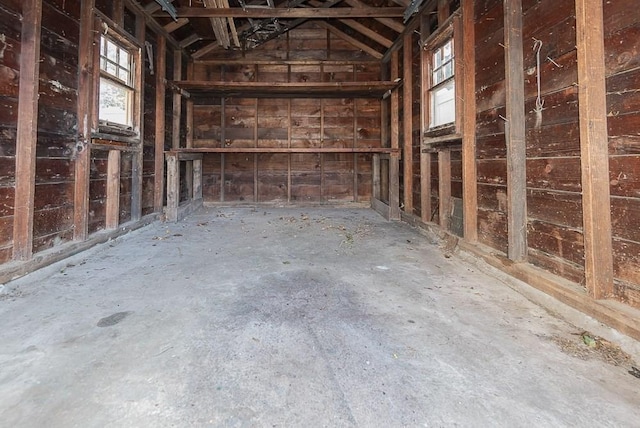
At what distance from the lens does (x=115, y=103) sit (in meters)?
4.37

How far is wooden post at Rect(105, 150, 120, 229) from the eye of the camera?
421 centimetres

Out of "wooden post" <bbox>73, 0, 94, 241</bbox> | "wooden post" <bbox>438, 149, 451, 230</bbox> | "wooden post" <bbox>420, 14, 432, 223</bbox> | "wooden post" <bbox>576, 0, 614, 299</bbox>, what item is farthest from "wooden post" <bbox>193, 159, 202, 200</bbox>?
"wooden post" <bbox>576, 0, 614, 299</bbox>

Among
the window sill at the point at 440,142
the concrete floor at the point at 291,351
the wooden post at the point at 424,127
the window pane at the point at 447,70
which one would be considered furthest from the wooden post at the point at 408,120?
the concrete floor at the point at 291,351

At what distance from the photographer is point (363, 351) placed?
5.61 ft

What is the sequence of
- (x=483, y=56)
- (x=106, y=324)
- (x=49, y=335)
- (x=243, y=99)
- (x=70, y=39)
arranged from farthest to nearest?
(x=243, y=99) < (x=70, y=39) < (x=483, y=56) < (x=106, y=324) < (x=49, y=335)

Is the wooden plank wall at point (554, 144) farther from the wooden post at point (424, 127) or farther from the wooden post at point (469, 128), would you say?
the wooden post at point (424, 127)

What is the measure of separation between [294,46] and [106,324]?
6.94 meters

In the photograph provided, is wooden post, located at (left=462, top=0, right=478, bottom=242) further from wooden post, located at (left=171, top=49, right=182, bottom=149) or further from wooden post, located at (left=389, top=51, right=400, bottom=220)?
wooden post, located at (left=171, top=49, right=182, bottom=149)

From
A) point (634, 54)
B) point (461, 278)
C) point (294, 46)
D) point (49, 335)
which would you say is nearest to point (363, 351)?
point (461, 278)

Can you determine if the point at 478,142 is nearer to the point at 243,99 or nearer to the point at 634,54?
the point at 634,54

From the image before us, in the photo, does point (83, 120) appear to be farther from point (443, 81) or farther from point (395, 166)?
point (395, 166)

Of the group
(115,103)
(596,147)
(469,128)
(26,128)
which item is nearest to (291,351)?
(596,147)

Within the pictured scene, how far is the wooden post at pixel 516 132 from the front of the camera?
2646 mm

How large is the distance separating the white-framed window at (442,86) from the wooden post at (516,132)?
3.49 feet
